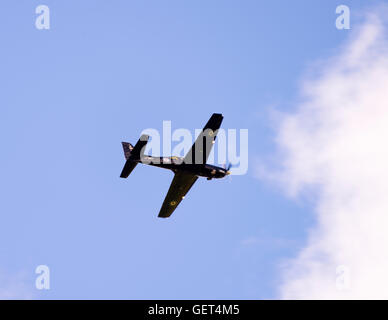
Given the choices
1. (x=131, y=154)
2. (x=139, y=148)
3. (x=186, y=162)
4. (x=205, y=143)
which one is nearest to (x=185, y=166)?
(x=186, y=162)

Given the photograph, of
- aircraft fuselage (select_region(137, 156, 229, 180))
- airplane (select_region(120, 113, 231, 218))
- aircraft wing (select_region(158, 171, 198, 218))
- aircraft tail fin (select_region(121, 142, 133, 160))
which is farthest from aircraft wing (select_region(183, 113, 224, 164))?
aircraft tail fin (select_region(121, 142, 133, 160))

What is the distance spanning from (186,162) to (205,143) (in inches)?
91.7

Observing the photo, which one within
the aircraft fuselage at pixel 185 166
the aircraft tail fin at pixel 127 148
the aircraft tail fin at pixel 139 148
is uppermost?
the aircraft tail fin at pixel 127 148

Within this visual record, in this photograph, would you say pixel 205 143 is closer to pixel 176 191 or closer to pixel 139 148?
pixel 139 148

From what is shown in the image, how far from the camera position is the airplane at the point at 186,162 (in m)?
45.1

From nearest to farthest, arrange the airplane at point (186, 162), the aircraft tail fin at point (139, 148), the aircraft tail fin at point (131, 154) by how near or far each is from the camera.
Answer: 1. the aircraft tail fin at point (139, 148)
2. the aircraft tail fin at point (131, 154)
3. the airplane at point (186, 162)

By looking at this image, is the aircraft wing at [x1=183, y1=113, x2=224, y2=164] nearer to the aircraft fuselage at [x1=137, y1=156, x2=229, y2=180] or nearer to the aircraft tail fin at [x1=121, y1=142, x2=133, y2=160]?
the aircraft fuselage at [x1=137, y1=156, x2=229, y2=180]

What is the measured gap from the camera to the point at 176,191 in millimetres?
50906

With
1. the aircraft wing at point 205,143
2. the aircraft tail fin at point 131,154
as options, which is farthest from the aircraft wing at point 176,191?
the aircraft tail fin at point 131,154

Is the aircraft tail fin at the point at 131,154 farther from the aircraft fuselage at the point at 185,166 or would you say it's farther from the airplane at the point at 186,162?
the aircraft fuselage at the point at 185,166
